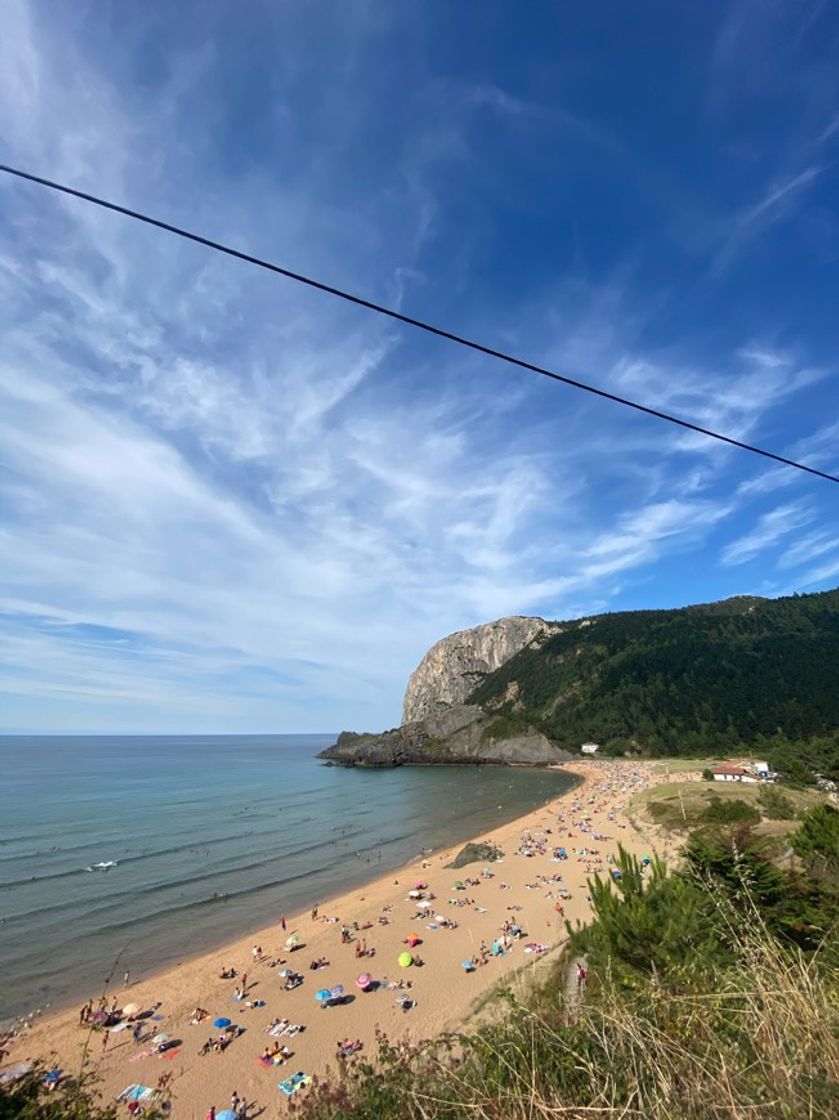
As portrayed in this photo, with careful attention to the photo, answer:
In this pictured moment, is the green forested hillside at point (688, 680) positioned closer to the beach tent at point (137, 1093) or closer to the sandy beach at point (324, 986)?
the sandy beach at point (324, 986)

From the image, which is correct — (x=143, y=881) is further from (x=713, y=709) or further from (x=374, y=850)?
(x=713, y=709)

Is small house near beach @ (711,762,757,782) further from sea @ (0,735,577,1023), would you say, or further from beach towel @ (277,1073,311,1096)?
beach towel @ (277,1073,311,1096)

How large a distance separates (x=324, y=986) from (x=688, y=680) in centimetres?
12208

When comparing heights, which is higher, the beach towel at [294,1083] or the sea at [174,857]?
the sea at [174,857]

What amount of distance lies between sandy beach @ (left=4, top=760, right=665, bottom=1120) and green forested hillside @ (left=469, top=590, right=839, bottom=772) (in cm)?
4313

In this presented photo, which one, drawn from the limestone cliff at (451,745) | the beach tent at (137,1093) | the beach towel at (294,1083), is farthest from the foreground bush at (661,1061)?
the limestone cliff at (451,745)

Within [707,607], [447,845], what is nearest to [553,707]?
[707,607]

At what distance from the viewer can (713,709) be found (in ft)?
354

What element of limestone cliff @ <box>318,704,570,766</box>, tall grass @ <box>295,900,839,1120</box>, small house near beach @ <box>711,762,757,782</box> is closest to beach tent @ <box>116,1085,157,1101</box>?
tall grass @ <box>295,900,839,1120</box>

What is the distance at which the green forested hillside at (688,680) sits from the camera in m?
98.0

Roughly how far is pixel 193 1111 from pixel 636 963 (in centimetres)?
1061

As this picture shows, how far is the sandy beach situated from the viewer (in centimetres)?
1410

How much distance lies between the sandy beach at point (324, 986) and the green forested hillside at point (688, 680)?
142ft

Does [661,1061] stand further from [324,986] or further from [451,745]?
[451,745]
